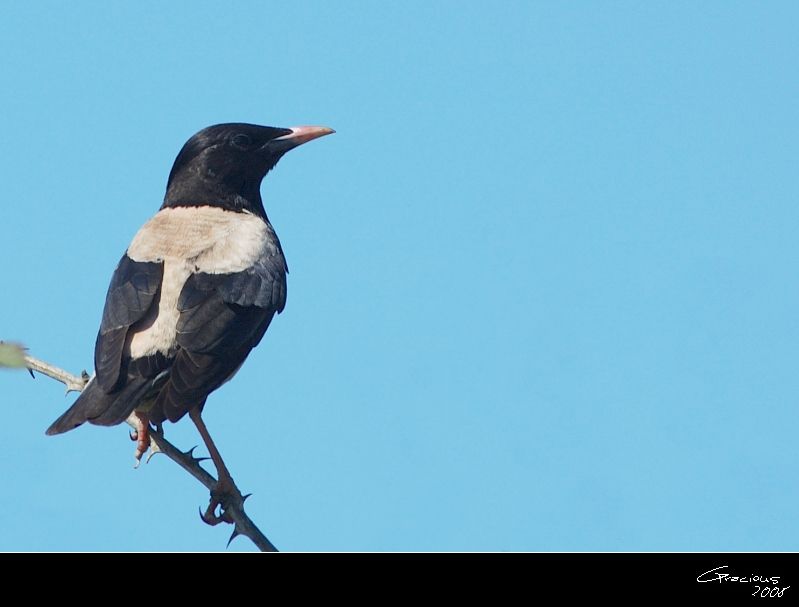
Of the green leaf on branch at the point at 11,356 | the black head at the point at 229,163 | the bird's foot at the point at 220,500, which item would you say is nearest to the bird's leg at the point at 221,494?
the bird's foot at the point at 220,500

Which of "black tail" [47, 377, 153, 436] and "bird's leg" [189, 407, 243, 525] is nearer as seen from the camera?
"black tail" [47, 377, 153, 436]

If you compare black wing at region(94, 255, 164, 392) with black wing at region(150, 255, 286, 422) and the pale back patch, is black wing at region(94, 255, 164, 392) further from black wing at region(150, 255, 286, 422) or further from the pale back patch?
black wing at region(150, 255, 286, 422)

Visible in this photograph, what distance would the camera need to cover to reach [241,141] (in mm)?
10180

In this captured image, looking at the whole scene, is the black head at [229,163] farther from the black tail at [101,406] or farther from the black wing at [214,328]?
the black tail at [101,406]

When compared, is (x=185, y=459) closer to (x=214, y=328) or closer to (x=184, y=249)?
(x=214, y=328)

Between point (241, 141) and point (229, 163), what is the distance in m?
0.23

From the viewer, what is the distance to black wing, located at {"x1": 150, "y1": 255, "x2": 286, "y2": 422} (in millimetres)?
7818

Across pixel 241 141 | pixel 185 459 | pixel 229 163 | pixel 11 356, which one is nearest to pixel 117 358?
pixel 185 459

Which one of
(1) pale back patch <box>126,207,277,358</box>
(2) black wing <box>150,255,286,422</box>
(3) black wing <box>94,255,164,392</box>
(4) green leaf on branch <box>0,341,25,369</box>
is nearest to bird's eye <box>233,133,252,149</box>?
(1) pale back patch <box>126,207,277,358</box>
